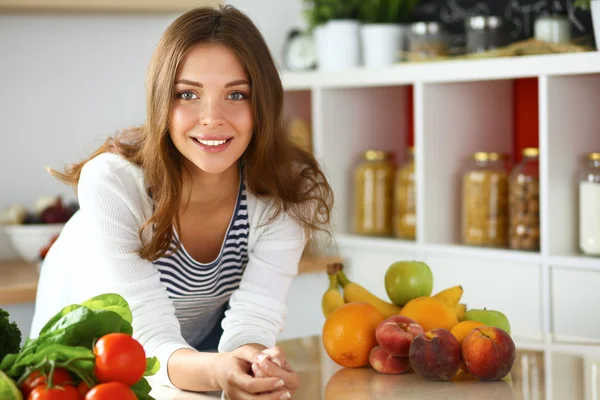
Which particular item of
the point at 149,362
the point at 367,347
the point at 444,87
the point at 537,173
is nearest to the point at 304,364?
the point at 367,347

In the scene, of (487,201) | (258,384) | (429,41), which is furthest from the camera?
(429,41)

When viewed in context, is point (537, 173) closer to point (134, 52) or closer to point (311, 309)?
point (311, 309)

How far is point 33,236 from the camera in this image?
2500 millimetres

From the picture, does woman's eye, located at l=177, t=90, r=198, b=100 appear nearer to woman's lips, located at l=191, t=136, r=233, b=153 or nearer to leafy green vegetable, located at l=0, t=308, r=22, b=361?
woman's lips, located at l=191, t=136, r=233, b=153

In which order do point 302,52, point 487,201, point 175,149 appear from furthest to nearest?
1. point 302,52
2. point 487,201
3. point 175,149

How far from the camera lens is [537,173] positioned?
2.35 meters

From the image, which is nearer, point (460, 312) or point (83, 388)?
point (83, 388)

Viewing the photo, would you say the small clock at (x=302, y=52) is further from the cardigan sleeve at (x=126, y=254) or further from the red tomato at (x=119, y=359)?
the red tomato at (x=119, y=359)

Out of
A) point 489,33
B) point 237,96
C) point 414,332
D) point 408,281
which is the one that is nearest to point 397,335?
point 414,332

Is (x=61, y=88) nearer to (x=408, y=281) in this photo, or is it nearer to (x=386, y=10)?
(x=386, y=10)

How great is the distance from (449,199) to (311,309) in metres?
0.51

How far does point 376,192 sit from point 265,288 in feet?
4.15

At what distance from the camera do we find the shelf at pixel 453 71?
7.10 ft

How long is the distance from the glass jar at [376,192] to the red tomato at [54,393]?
1890mm
